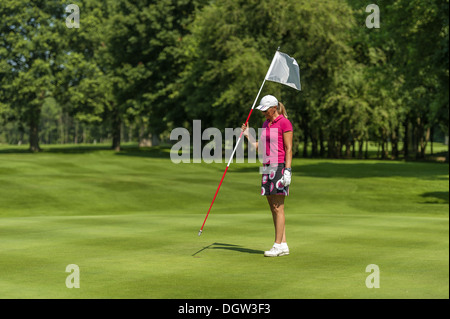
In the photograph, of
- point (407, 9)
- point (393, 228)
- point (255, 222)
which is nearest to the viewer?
point (393, 228)

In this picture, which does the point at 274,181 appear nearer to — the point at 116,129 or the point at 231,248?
the point at 231,248

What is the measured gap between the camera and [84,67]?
84500 mm

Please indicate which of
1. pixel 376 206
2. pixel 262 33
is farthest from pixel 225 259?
pixel 262 33

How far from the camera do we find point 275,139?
1180cm

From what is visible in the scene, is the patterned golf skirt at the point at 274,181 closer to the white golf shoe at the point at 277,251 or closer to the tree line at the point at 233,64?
the white golf shoe at the point at 277,251

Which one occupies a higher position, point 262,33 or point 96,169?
point 262,33

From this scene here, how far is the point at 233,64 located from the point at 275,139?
40.4m

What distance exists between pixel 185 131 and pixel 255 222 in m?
67.3

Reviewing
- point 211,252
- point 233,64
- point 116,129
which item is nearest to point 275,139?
point 211,252

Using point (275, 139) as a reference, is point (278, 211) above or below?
below

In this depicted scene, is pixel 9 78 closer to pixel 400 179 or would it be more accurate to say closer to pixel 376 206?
pixel 400 179

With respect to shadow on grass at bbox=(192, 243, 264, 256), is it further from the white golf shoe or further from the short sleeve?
the short sleeve

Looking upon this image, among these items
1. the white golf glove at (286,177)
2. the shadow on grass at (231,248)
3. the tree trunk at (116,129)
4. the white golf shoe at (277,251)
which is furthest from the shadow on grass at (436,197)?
the tree trunk at (116,129)

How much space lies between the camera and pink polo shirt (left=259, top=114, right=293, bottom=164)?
1176 cm
